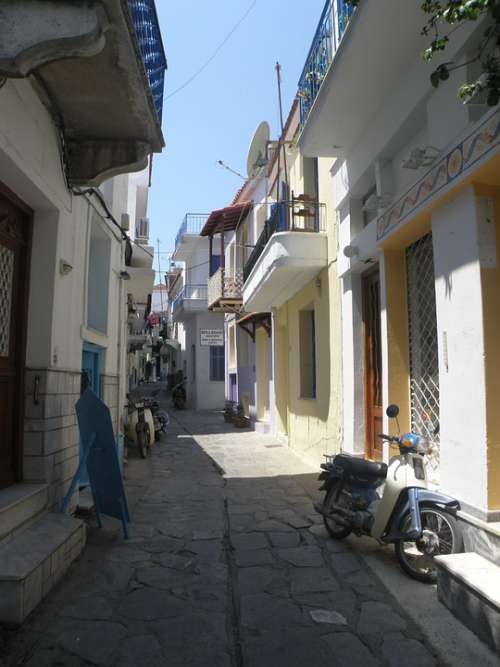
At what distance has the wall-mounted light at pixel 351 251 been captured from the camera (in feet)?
21.8

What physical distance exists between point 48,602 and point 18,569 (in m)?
0.42

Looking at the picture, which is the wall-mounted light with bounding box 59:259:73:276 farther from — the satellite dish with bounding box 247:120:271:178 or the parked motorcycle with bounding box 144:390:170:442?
the satellite dish with bounding box 247:120:271:178

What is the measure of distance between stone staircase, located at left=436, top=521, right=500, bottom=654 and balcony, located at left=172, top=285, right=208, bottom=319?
19.5 meters

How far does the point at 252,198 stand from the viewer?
15664 millimetres

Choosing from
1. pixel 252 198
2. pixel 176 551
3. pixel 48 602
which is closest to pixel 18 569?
pixel 48 602

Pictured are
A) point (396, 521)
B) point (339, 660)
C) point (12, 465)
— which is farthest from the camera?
point (12, 465)

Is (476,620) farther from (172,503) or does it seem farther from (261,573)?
(172,503)

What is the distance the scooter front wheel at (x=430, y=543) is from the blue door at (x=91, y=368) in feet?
12.4

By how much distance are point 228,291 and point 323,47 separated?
1004 cm

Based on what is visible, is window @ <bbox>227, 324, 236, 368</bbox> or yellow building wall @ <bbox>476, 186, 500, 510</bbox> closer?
yellow building wall @ <bbox>476, 186, 500, 510</bbox>

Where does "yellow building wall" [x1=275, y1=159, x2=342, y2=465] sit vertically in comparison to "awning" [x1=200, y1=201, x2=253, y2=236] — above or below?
below

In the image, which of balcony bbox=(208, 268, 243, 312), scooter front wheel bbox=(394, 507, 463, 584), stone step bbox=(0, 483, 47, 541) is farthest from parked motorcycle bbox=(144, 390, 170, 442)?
scooter front wheel bbox=(394, 507, 463, 584)

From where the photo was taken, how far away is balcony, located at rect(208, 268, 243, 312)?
620 inches

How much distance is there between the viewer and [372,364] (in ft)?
22.1
